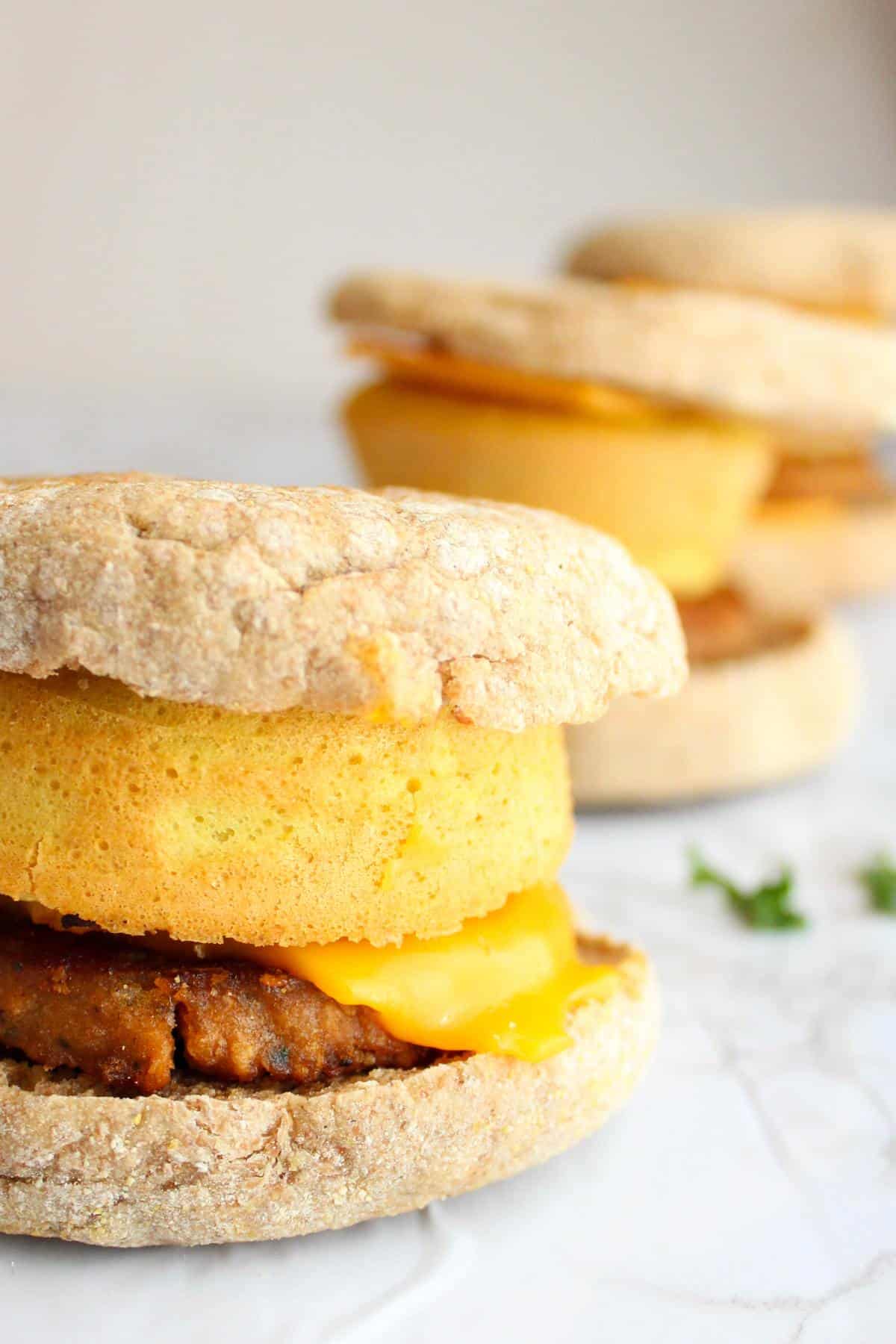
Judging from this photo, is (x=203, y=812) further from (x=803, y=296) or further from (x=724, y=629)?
(x=803, y=296)

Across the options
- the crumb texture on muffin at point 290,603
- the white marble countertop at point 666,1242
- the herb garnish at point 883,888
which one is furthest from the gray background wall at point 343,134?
the crumb texture on muffin at point 290,603

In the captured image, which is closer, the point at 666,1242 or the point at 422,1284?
the point at 422,1284

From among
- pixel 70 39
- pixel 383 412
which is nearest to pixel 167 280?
pixel 70 39

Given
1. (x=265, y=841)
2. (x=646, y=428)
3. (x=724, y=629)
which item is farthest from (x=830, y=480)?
(x=265, y=841)

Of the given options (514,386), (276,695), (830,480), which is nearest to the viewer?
(276,695)

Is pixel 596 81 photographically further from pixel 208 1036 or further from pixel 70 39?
pixel 208 1036

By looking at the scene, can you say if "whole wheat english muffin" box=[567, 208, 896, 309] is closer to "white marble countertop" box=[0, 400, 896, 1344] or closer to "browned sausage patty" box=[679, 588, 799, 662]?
"browned sausage patty" box=[679, 588, 799, 662]

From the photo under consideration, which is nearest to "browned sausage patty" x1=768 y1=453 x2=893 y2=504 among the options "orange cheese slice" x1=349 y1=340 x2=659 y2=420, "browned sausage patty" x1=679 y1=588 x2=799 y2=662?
"browned sausage patty" x1=679 y1=588 x2=799 y2=662
